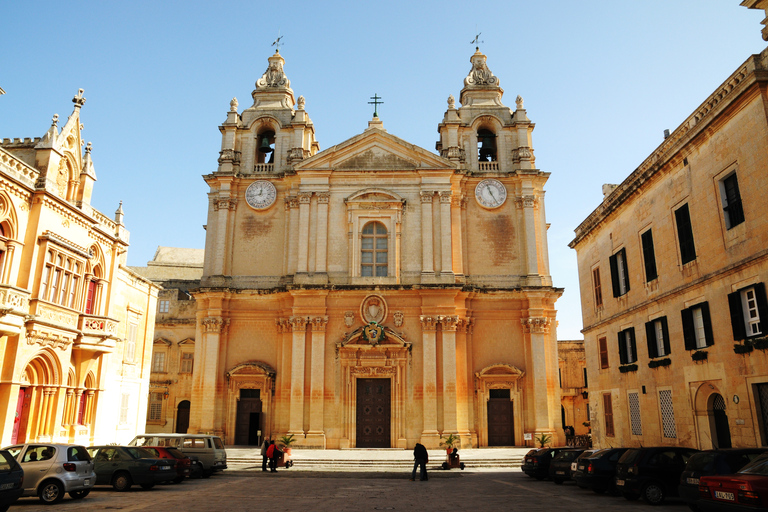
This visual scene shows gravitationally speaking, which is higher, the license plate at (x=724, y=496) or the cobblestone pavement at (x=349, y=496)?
the license plate at (x=724, y=496)

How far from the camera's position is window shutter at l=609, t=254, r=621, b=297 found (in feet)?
76.5

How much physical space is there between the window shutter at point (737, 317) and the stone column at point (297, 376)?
780 inches

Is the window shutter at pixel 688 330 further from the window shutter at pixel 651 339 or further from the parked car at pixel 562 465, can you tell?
the parked car at pixel 562 465

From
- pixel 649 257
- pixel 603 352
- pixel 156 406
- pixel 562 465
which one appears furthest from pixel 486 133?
pixel 156 406

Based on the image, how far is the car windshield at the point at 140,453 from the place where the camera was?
16.5 meters

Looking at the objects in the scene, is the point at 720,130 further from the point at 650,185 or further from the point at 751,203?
the point at 650,185

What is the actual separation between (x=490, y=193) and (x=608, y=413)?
13700mm

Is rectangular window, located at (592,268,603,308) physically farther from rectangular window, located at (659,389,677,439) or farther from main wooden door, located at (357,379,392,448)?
main wooden door, located at (357,379,392,448)

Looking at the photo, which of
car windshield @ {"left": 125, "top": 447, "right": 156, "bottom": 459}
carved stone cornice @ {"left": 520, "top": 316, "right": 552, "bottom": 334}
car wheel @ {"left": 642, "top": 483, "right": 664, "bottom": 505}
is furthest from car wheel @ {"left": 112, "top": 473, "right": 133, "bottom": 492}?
carved stone cornice @ {"left": 520, "top": 316, "right": 552, "bottom": 334}

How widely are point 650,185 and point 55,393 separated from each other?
871 inches

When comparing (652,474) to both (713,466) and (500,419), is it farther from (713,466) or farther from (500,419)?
(500,419)

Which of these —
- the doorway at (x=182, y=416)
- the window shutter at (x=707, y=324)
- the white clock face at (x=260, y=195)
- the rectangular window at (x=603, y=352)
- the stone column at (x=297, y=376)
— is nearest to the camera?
the window shutter at (x=707, y=324)

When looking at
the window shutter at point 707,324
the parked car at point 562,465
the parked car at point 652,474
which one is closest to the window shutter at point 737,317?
the window shutter at point 707,324

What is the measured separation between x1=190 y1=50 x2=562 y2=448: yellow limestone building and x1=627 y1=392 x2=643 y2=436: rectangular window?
25.2 feet
